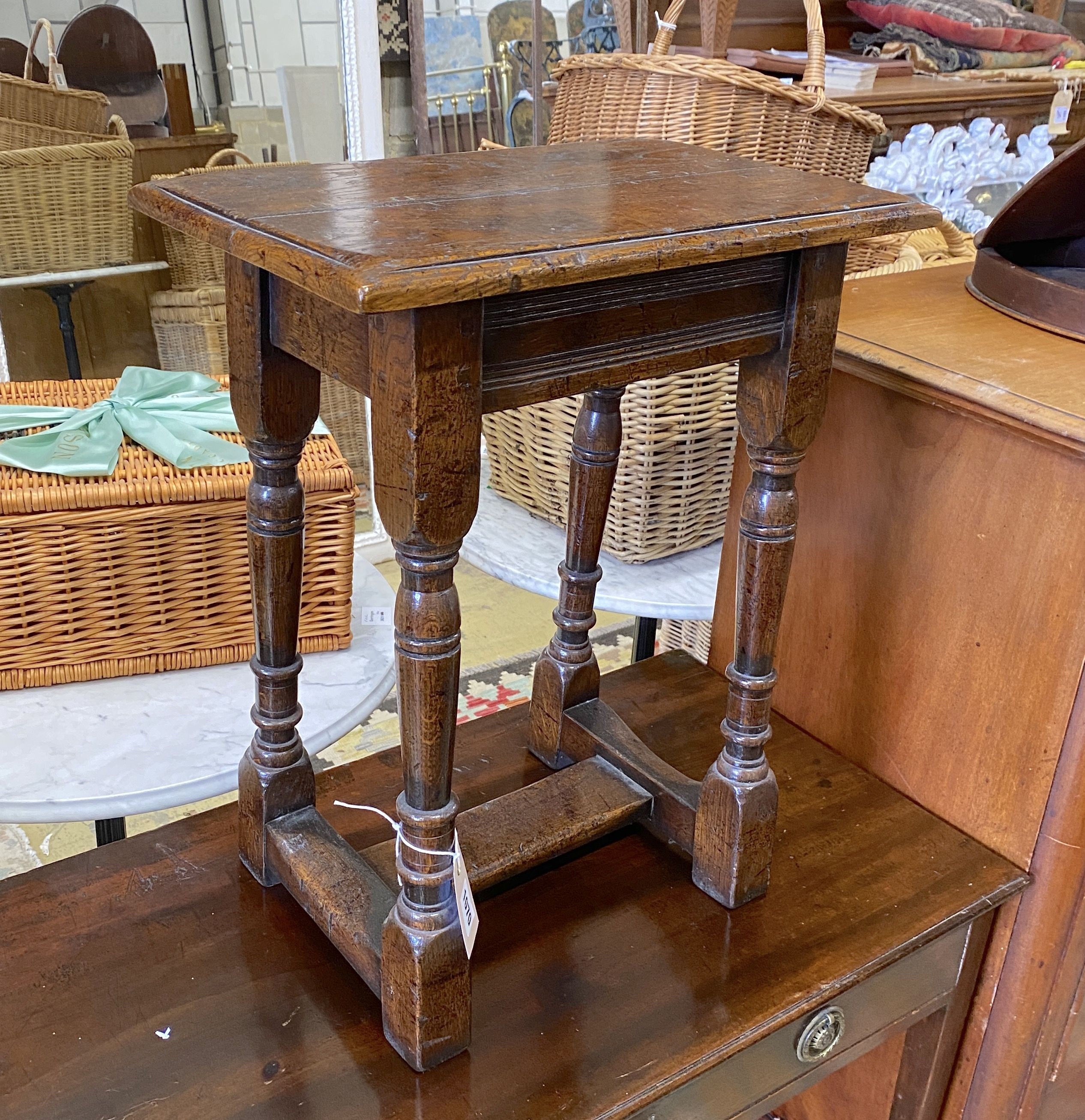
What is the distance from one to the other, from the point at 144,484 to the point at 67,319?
1.26 meters

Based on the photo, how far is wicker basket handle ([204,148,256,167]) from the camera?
2229 millimetres

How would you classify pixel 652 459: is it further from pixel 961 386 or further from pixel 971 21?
pixel 971 21

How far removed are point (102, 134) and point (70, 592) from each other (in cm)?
124

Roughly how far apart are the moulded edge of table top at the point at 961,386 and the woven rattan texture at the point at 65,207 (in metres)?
1.51

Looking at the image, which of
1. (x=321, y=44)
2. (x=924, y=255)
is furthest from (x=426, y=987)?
(x=321, y=44)

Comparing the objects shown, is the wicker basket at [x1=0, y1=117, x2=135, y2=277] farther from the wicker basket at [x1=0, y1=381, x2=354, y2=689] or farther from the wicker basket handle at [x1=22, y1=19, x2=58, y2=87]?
the wicker basket at [x1=0, y1=381, x2=354, y2=689]

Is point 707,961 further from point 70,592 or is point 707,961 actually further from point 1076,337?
point 70,592

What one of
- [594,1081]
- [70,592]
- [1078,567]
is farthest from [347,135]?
[594,1081]

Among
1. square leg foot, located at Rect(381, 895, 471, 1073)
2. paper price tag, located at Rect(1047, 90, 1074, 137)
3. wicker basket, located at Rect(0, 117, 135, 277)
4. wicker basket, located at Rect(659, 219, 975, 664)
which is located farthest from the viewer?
paper price tag, located at Rect(1047, 90, 1074, 137)

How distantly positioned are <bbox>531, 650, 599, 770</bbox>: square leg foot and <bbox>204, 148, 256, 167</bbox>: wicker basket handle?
1.54 m

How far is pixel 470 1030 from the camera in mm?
795

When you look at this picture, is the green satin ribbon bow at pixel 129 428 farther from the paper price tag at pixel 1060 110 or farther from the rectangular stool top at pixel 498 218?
the paper price tag at pixel 1060 110

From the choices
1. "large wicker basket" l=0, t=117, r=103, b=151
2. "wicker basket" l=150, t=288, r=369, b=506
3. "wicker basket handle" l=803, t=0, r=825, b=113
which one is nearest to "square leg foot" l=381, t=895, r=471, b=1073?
"wicker basket handle" l=803, t=0, r=825, b=113

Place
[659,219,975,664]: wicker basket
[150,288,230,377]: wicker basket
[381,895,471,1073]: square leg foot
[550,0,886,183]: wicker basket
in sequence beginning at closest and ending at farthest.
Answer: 1. [381,895,471,1073]: square leg foot
2. [550,0,886,183]: wicker basket
3. [659,219,975,664]: wicker basket
4. [150,288,230,377]: wicker basket
